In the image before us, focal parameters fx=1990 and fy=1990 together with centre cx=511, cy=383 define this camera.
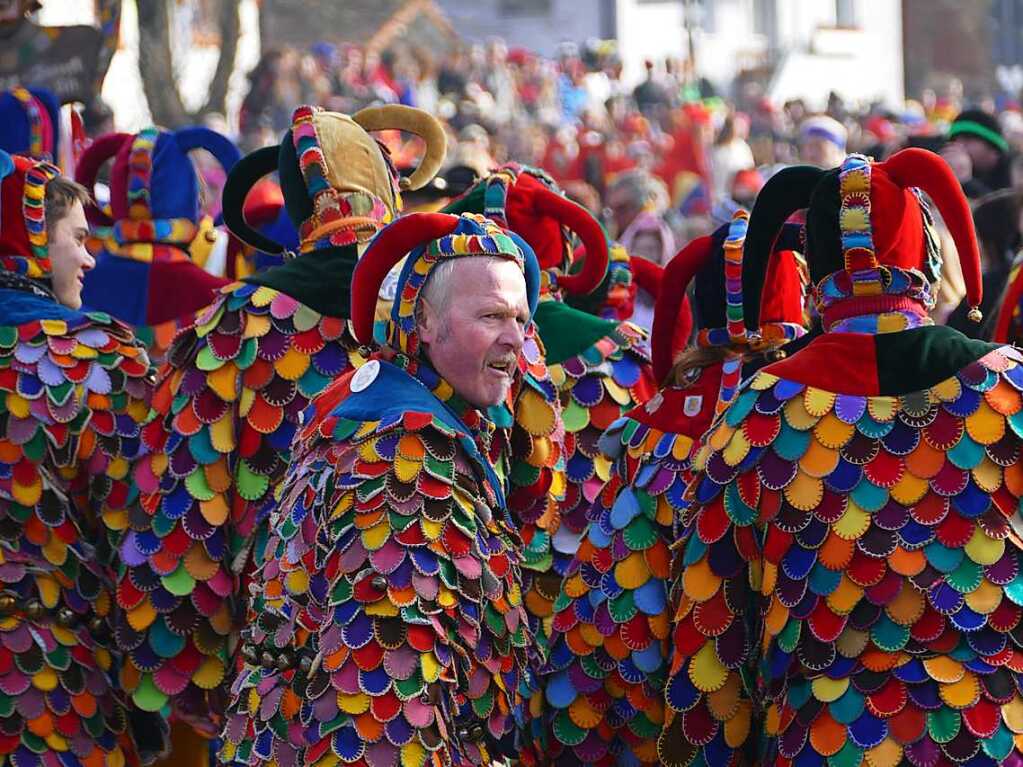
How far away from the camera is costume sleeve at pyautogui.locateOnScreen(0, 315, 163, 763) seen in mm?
5383

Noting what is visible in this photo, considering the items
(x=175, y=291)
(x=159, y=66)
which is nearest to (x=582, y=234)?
(x=175, y=291)

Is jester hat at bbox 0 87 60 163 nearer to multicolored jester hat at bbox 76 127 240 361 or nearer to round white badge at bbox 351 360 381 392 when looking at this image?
multicolored jester hat at bbox 76 127 240 361

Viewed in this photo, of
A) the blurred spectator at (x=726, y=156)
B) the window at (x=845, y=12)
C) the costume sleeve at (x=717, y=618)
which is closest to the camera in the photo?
the costume sleeve at (x=717, y=618)

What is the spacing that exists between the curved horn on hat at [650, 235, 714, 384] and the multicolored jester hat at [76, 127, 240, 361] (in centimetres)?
268

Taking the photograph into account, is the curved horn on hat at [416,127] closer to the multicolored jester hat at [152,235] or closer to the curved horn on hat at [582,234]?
the curved horn on hat at [582,234]

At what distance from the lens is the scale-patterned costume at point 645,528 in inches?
174

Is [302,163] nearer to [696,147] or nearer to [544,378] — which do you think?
[544,378]

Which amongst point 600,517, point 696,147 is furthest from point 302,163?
point 696,147

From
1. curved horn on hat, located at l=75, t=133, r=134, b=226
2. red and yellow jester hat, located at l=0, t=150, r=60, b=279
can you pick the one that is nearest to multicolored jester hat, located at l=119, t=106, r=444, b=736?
red and yellow jester hat, located at l=0, t=150, r=60, b=279

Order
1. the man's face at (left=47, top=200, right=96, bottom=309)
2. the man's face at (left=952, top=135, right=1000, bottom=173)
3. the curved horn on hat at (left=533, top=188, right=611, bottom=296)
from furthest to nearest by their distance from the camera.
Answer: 1. the man's face at (left=952, top=135, right=1000, bottom=173)
2. the man's face at (left=47, top=200, right=96, bottom=309)
3. the curved horn on hat at (left=533, top=188, right=611, bottom=296)

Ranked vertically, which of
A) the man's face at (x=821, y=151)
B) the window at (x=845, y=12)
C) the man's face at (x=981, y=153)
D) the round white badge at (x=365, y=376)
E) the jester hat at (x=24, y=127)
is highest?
the jester hat at (x=24, y=127)

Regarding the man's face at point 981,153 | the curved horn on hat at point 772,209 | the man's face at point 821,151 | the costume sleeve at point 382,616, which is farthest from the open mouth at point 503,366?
the man's face at point 821,151

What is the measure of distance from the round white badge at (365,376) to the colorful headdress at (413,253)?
0.06m

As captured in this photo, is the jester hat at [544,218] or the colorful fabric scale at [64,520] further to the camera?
Result: the jester hat at [544,218]
